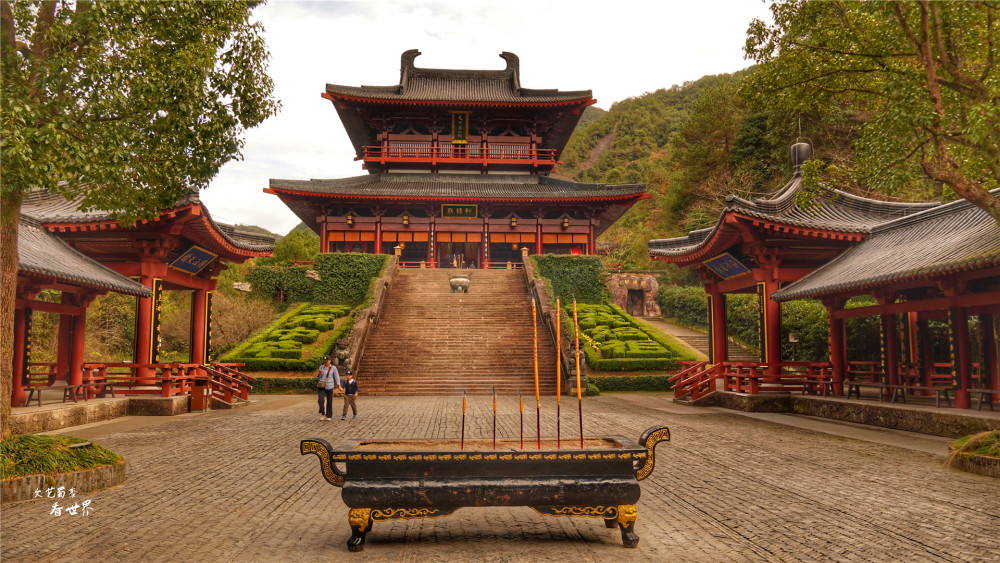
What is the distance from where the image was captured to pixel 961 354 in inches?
448

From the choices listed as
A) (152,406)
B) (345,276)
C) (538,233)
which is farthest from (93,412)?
(538,233)

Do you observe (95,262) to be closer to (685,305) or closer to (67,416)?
(67,416)

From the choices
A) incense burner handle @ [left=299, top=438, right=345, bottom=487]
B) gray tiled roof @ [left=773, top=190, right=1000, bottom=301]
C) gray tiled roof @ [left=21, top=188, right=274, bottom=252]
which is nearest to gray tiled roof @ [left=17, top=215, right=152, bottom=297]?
gray tiled roof @ [left=21, top=188, right=274, bottom=252]

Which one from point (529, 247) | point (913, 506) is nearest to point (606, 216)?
point (529, 247)

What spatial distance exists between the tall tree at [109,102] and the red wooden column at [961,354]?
13.4m

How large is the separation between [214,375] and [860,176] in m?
16.4

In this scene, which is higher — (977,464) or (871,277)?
(871,277)

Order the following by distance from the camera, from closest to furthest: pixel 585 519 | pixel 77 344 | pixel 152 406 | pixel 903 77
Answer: pixel 585 519
pixel 903 77
pixel 152 406
pixel 77 344

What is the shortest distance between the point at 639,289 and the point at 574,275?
7651mm

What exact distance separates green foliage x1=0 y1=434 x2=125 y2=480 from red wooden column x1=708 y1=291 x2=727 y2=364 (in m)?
17.0

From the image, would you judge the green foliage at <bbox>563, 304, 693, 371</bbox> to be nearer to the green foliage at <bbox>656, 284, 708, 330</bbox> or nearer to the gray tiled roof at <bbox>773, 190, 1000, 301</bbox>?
the gray tiled roof at <bbox>773, 190, 1000, 301</bbox>

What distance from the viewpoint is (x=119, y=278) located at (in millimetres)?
14492

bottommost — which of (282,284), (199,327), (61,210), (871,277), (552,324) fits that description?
(199,327)

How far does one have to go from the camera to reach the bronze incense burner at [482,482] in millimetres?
4812
